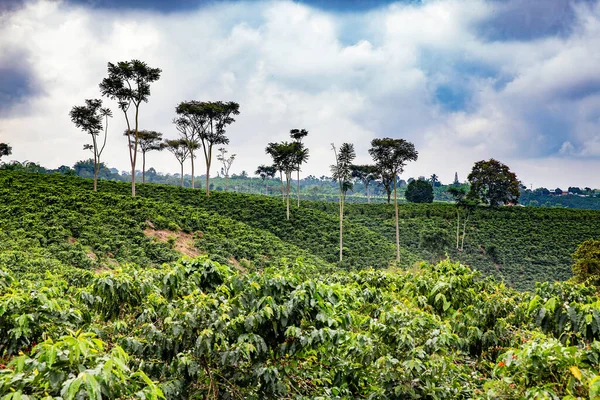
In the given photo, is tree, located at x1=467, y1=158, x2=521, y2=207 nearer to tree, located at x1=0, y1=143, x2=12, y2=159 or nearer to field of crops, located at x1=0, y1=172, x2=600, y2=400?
field of crops, located at x1=0, y1=172, x2=600, y2=400

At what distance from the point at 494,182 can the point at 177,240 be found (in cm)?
3478

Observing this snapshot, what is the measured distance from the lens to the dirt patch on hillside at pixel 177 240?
770 inches

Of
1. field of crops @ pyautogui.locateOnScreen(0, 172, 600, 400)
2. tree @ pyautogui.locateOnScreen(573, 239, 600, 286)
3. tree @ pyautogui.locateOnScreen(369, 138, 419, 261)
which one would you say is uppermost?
tree @ pyautogui.locateOnScreen(369, 138, 419, 261)

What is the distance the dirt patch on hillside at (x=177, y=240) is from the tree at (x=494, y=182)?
104ft

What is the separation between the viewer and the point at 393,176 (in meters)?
28.4

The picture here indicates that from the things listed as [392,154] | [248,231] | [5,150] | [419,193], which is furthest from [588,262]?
[5,150]

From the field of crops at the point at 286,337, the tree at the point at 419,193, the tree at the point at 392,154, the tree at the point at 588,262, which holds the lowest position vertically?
the tree at the point at 588,262

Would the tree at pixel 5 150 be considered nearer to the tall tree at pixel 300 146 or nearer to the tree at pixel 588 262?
the tall tree at pixel 300 146

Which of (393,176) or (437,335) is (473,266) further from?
(437,335)

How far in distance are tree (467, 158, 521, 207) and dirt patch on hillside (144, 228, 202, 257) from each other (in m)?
31.7

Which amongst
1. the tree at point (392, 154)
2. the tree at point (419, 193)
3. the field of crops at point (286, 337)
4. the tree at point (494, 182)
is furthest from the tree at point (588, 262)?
the tree at point (419, 193)

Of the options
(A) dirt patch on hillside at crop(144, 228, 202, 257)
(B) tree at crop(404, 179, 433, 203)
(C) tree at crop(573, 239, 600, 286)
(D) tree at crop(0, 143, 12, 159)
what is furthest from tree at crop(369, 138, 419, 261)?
(D) tree at crop(0, 143, 12, 159)

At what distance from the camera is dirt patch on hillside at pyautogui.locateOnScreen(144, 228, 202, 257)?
19.5 metres

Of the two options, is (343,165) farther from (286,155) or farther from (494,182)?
(494,182)
